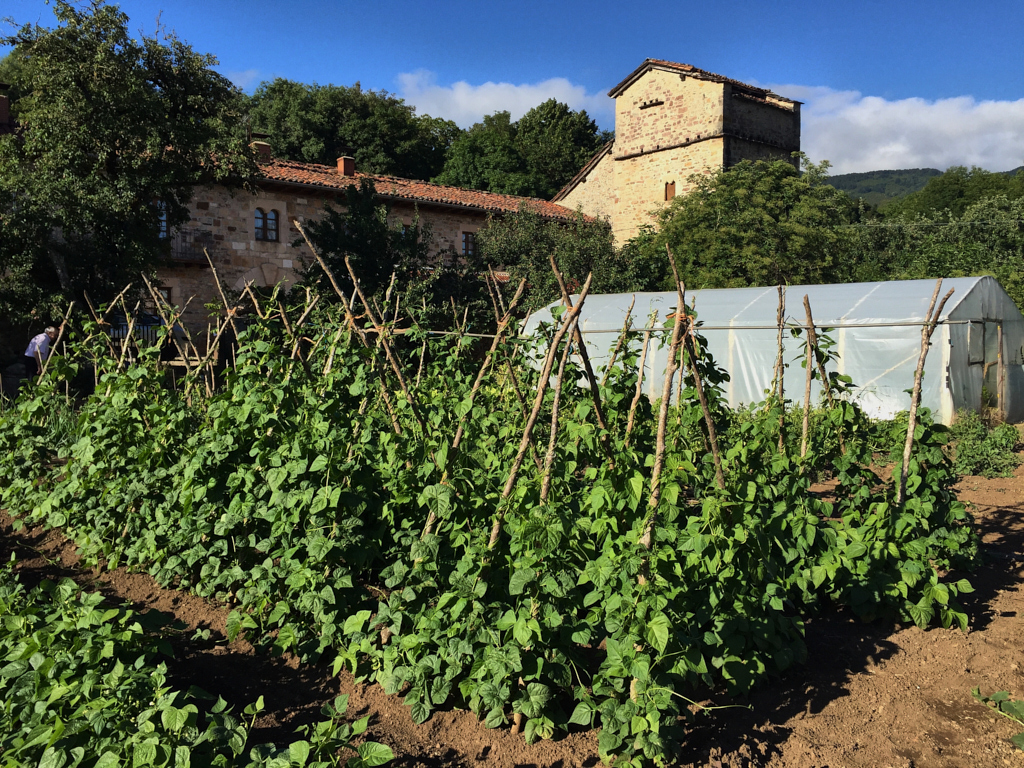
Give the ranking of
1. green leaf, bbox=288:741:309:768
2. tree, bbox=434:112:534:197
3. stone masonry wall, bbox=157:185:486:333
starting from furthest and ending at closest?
tree, bbox=434:112:534:197
stone masonry wall, bbox=157:185:486:333
green leaf, bbox=288:741:309:768

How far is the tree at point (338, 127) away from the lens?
2916cm

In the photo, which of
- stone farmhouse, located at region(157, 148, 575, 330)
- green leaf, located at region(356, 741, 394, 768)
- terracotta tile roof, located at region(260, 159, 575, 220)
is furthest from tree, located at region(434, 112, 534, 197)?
green leaf, located at region(356, 741, 394, 768)

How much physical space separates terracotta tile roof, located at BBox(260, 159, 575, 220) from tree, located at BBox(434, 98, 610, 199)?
22.6 ft

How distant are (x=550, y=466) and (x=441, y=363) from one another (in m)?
3.70

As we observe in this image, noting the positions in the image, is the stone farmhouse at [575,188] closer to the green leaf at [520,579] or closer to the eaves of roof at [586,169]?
the eaves of roof at [586,169]

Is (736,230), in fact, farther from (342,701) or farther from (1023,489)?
(342,701)

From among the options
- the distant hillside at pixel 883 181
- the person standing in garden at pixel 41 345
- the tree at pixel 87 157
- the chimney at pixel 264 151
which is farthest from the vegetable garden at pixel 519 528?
the distant hillside at pixel 883 181

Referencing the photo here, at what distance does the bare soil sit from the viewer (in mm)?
2803

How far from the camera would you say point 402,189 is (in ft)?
72.5

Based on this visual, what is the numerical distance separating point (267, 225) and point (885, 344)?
15.9 meters

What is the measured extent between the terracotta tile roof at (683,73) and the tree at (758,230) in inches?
145

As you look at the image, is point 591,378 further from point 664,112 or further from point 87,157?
point 664,112

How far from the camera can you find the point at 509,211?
72.1 ft

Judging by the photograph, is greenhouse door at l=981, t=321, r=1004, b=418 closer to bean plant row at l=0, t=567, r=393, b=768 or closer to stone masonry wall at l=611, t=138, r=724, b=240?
bean plant row at l=0, t=567, r=393, b=768
